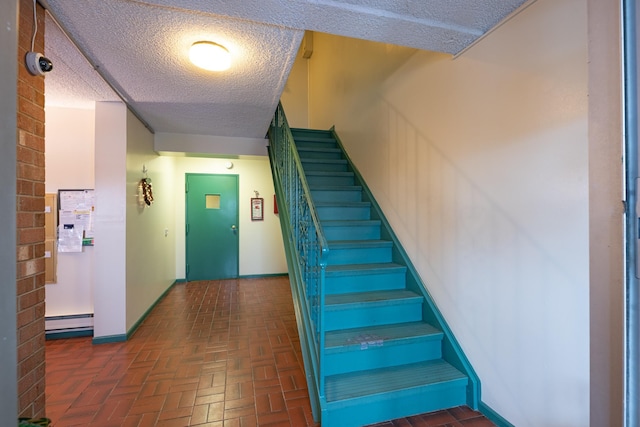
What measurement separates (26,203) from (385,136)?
9.16 feet

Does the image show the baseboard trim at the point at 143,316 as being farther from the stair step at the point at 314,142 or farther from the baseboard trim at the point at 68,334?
the stair step at the point at 314,142

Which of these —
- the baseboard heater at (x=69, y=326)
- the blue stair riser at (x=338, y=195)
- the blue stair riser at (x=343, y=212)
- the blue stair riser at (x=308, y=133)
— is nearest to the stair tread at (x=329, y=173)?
the blue stair riser at (x=338, y=195)

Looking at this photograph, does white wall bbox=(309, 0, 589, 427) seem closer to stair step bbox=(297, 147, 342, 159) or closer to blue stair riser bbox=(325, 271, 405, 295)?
blue stair riser bbox=(325, 271, 405, 295)

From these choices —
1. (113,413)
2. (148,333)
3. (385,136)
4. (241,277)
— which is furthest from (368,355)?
(241,277)

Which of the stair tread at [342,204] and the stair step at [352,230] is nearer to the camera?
the stair step at [352,230]

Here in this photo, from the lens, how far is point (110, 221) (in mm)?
2781

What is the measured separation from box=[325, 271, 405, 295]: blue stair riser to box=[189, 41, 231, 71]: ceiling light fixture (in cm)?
179

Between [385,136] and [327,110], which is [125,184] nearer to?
[385,136]

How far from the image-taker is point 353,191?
343 centimetres

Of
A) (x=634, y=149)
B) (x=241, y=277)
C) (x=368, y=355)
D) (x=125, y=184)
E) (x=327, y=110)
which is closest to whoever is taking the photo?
(x=634, y=149)

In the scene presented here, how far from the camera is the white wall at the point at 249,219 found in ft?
16.9

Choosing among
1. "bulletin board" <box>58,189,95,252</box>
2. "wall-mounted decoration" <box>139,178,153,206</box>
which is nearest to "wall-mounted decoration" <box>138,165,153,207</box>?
"wall-mounted decoration" <box>139,178,153,206</box>

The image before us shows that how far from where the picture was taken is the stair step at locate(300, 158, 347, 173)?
3693 millimetres

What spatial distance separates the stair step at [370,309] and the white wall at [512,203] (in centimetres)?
24
